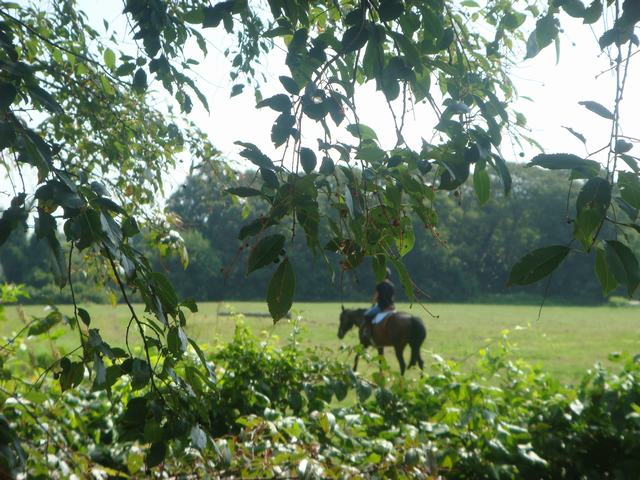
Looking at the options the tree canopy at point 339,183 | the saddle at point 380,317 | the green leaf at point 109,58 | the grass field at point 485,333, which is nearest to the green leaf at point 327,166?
the tree canopy at point 339,183

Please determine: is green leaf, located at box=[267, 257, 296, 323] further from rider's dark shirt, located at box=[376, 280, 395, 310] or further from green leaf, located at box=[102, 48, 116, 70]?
rider's dark shirt, located at box=[376, 280, 395, 310]

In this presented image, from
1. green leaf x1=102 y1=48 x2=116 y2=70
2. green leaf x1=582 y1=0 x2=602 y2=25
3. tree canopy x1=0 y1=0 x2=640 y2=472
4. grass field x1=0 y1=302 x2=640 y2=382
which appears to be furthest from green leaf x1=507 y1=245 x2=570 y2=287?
grass field x1=0 y1=302 x2=640 y2=382

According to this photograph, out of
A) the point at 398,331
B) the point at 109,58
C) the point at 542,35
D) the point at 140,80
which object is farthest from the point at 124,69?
the point at 398,331

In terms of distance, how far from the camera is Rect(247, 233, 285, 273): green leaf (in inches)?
39.7

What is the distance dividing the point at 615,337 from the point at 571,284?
19330 mm

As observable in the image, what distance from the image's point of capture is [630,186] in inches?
36.5

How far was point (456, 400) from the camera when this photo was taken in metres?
2.60

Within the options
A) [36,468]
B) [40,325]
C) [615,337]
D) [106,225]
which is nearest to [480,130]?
[106,225]

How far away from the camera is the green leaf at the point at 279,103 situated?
1.12 m

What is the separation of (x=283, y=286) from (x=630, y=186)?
1.54 ft

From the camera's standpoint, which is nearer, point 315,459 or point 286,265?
point 286,265

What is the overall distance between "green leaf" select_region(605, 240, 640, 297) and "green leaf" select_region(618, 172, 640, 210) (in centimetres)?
7

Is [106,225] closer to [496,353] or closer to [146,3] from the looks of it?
[146,3]

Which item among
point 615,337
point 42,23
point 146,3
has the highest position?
point 42,23
